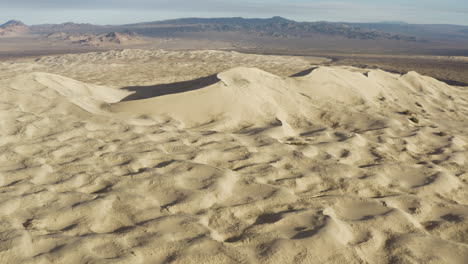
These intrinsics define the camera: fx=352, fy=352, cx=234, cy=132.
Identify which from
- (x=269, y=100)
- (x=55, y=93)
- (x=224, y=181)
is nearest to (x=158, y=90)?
(x=55, y=93)

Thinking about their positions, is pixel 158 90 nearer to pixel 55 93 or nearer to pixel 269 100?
pixel 55 93

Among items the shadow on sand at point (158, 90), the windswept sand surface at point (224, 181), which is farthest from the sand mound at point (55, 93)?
the shadow on sand at point (158, 90)

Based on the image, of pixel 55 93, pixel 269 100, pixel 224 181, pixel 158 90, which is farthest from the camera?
pixel 158 90

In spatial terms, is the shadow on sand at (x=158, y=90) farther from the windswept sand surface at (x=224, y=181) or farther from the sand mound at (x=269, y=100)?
the windswept sand surface at (x=224, y=181)

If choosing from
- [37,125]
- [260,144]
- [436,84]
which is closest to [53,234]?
[260,144]

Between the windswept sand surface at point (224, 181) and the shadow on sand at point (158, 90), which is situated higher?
the shadow on sand at point (158, 90)

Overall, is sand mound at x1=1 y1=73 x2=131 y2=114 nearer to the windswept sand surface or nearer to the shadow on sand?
the windswept sand surface

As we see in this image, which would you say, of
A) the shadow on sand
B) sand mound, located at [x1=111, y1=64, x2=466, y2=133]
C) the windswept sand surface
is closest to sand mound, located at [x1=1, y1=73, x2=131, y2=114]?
the windswept sand surface

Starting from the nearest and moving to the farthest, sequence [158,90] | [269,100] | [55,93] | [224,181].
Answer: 1. [224,181]
2. [269,100]
3. [55,93]
4. [158,90]

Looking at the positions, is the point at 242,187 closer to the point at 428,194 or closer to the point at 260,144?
the point at 260,144
